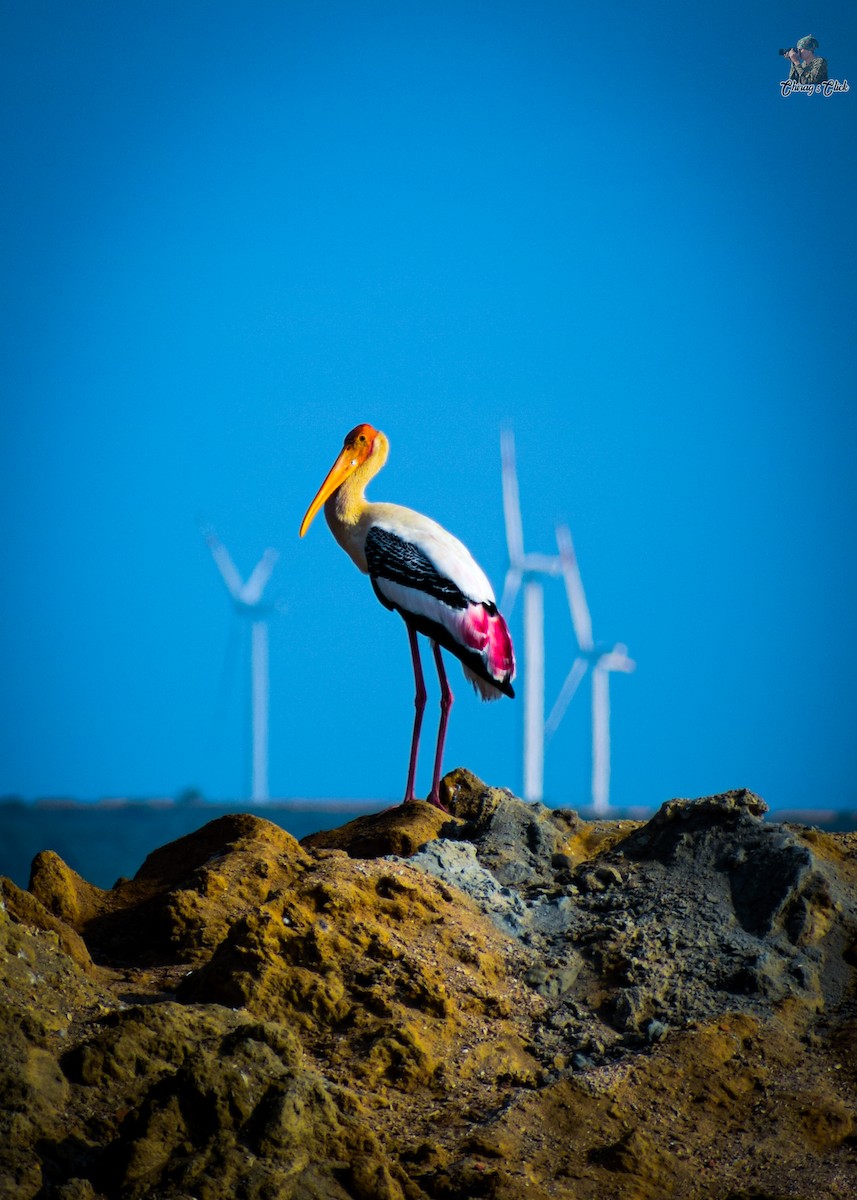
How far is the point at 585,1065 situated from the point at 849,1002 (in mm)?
2331

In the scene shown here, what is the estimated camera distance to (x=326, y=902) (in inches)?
373

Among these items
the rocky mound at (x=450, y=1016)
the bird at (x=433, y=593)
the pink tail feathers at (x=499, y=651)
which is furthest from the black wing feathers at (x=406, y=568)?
the rocky mound at (x=450, y=1016)

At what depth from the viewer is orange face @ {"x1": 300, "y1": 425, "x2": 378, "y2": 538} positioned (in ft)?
55.5

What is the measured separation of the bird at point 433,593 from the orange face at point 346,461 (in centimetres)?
44

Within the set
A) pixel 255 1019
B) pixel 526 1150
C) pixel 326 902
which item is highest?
pixel 326 902

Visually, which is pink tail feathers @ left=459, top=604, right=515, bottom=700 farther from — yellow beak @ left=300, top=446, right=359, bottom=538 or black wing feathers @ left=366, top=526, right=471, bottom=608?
yellow beak @ left=300, top=446, right=359, bottom=538

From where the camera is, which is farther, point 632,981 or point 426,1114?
point 632,981

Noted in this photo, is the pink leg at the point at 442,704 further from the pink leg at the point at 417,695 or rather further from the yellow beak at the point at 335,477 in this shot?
the yellow beak at the point at 335,477

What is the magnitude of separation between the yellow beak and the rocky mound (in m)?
5.29

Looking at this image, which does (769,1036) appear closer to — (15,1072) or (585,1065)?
(585,1065)

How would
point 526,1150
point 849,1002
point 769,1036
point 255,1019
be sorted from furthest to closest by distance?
point 849,1002, point 769,1036, point 255,1019, point 526,1150

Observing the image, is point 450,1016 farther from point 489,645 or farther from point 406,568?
point 406,568

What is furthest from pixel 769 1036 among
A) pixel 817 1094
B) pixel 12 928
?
pixel 12 928

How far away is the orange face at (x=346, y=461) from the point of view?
16.9 metres
